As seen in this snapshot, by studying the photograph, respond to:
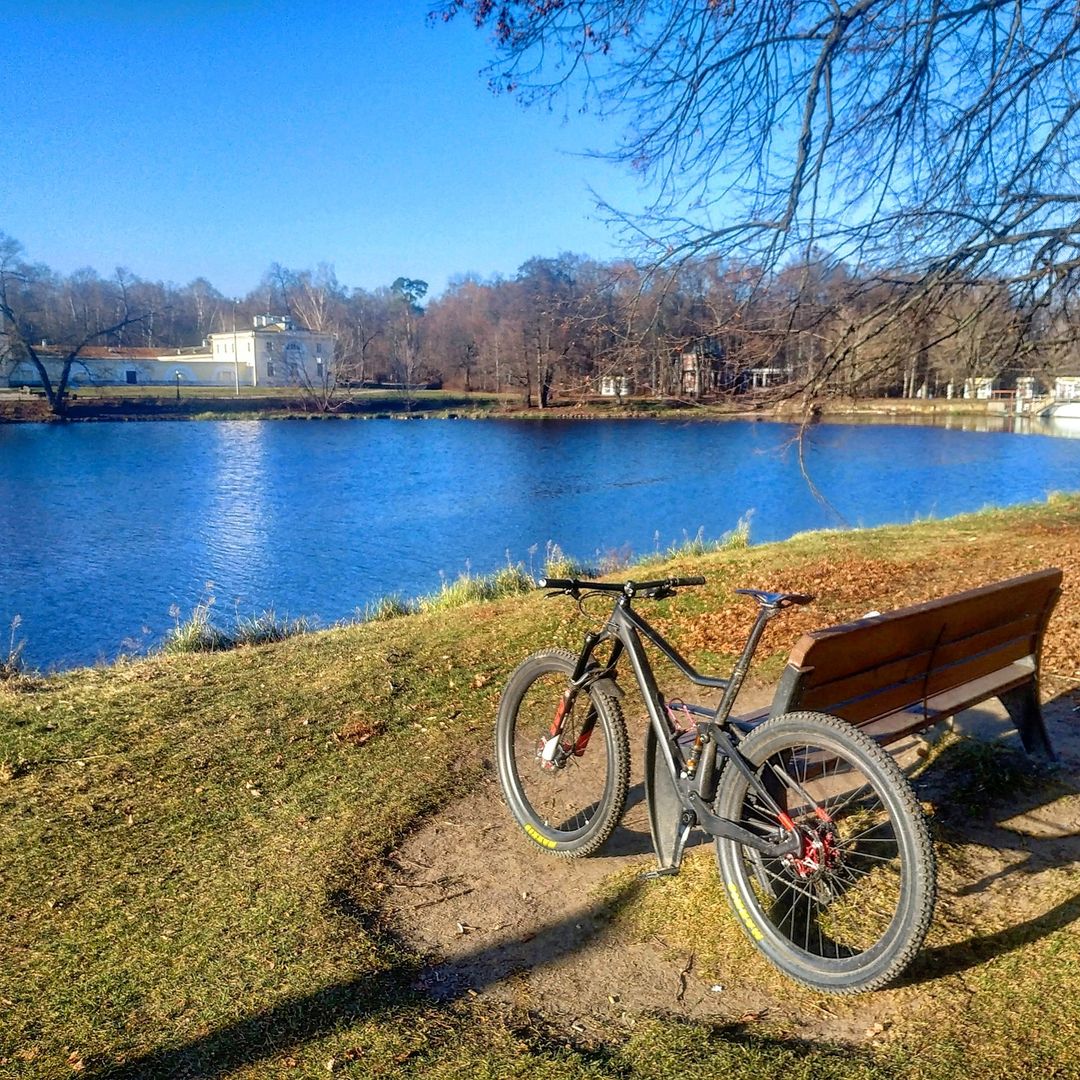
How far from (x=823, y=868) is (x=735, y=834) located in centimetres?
30

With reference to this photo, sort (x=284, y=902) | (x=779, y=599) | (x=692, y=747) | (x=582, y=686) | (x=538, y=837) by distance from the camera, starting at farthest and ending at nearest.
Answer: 1. (x=538, y=837)
2. (x=582, y=686)
3. (x=284, y=902)
4. (x=692, y=747)
5. (x=779, y=599)

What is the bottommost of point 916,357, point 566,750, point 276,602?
point 276,602

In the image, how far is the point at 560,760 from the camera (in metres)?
4.10

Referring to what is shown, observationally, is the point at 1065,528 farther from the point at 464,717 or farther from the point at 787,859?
the point at 787,859

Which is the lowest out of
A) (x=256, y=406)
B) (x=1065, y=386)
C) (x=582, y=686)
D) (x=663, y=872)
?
(x=256, y=406)

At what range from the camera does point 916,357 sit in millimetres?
7773

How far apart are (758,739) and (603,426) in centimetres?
5176

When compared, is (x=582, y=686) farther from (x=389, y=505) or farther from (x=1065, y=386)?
(x=389, y=505)

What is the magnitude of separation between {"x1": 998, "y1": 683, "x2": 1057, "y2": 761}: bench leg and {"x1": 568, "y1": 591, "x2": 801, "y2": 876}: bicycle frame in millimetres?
1849

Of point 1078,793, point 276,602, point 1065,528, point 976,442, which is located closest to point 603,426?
point 976,442

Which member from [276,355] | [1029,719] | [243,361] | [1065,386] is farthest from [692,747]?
[243,361]

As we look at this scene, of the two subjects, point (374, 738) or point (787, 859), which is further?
point (374, 738)

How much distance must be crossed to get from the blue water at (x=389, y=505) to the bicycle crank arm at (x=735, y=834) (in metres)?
4.78

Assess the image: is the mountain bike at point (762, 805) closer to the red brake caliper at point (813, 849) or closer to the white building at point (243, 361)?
the red brake caliper at point (813, 849)
